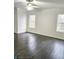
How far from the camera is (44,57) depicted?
295cm

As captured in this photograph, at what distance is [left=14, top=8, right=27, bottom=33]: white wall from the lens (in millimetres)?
7492

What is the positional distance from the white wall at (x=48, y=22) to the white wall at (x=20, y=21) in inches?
55.7

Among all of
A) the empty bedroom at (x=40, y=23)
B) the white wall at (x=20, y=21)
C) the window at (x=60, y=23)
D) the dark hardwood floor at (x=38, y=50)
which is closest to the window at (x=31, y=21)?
the empty bedroom at (x=40, y=23)

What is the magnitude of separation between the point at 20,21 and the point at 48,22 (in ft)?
9.16

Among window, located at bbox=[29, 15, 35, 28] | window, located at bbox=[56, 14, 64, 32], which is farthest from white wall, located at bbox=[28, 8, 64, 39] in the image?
window, located at bbox=[29, 15, 35, 28]

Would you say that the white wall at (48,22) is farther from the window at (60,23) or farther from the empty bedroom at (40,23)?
the window at (60,23)

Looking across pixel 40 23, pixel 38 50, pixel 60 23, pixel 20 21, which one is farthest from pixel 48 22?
pixel 38 50
